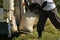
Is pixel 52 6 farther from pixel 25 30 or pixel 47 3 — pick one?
pixel 25 30

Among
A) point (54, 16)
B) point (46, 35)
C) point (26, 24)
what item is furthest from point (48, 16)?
point (26, 24)

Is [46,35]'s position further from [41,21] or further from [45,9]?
[45,9]


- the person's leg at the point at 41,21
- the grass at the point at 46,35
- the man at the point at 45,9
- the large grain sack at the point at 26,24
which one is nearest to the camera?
the man at the point at 45,9

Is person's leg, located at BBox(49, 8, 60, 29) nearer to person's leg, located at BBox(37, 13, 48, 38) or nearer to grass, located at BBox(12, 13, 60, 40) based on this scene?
person's leg, located at BBox(37, 13, 48, 38)

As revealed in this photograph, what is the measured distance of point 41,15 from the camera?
15.3 feet

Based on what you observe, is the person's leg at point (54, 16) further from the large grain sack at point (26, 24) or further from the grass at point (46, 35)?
the large grain sack at point (26, 24)

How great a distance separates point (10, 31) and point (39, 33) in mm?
637

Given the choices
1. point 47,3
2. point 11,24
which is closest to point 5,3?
point 11,24

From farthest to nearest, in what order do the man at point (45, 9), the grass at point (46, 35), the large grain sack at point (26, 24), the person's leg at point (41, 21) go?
1. the large grain sack at point (26, 24)
2. the grass at point (46, 35)
3. the person's leg at point (41, 21)
4. the man at point (45, 9)

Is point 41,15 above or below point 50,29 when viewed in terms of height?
above

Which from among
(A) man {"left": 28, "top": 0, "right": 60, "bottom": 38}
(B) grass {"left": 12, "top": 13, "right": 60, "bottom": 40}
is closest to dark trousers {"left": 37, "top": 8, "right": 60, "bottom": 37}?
(A) man {"left": 28, "top": 0, "right": 60, "bottom": 38}

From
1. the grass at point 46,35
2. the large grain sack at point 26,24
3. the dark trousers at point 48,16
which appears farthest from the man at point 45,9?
the large grain sack at point 26,24

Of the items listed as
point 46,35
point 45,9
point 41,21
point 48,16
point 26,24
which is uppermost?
point 45,9

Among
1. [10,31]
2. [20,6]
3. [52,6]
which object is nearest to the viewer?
[52,6]
